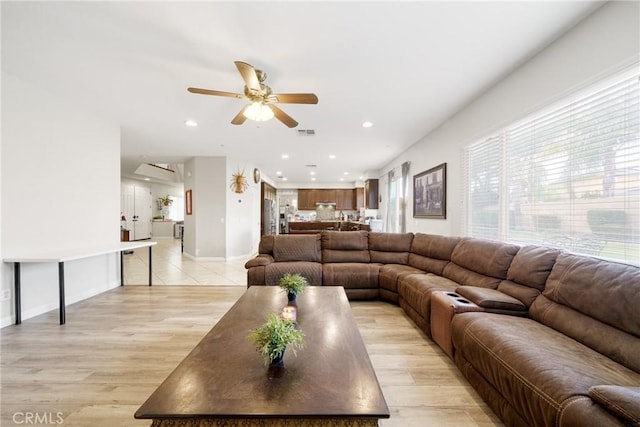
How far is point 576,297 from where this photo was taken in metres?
1.70

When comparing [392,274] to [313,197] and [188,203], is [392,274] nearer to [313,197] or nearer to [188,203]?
[188,203]

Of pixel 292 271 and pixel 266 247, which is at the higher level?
pixel 266 247

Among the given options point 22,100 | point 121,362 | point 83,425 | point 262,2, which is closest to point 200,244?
point 22,100

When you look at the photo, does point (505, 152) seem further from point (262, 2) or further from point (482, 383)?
point (262, 2)

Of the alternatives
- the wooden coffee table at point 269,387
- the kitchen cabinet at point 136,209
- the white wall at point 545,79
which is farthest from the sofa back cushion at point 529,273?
the kitchen cabinet at point 136,209

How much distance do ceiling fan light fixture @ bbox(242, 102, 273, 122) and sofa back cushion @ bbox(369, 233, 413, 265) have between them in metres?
2.53

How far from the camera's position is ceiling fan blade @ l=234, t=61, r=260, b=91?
2.09 meters

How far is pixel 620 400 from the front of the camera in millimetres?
945

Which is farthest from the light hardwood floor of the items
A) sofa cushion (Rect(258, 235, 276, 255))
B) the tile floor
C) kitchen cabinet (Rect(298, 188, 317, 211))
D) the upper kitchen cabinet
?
kitchen cabinet (Rect(298, 188, 317, 211))

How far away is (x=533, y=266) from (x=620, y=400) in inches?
53.2

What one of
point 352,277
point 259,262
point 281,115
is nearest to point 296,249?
point 259,262

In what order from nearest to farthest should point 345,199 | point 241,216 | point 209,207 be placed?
point 209,207 < point 241,216 < point 345,199

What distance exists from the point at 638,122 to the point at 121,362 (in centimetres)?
420

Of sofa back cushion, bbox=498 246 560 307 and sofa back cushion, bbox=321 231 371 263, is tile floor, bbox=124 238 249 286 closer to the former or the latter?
sofa back cushion, bbox=321 231 371 263
